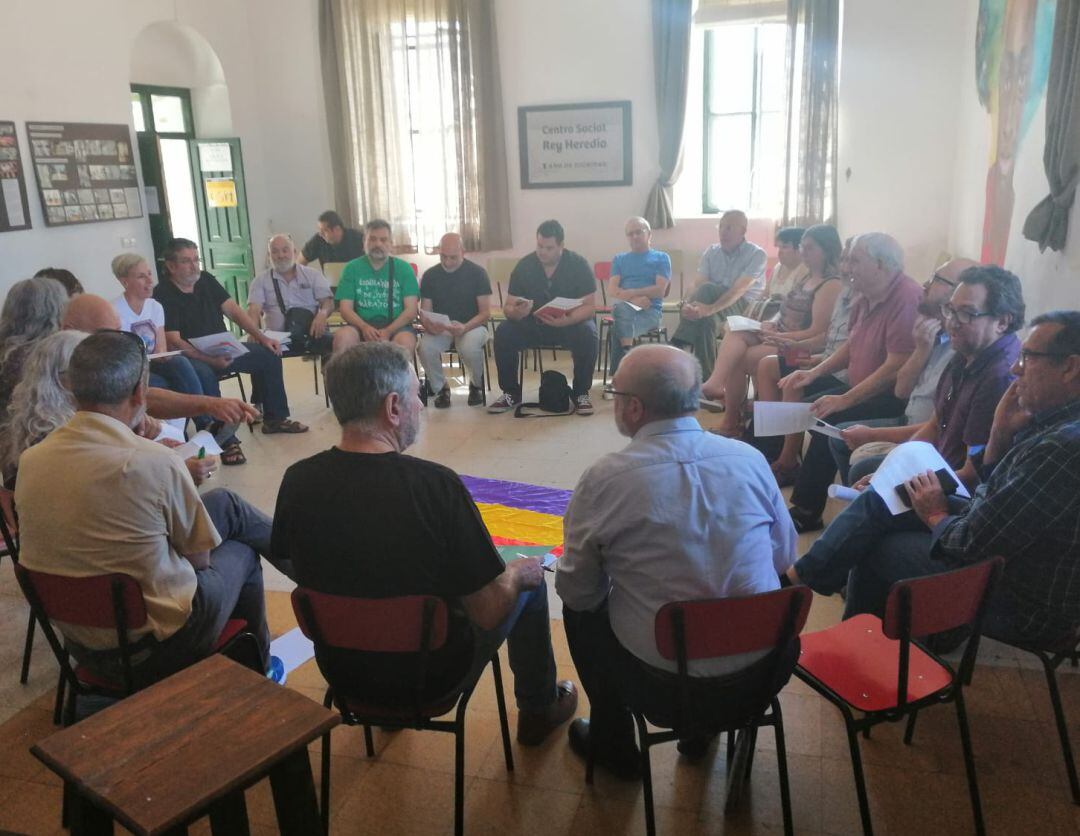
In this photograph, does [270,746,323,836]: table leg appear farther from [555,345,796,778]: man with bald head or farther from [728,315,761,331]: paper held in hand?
[728,315,761,331]: paper held in hand

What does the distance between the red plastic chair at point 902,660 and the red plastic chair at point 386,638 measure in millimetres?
809

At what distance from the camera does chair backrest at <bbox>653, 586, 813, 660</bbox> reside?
1591 millimetres

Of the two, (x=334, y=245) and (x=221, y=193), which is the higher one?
(x=221, y=193)

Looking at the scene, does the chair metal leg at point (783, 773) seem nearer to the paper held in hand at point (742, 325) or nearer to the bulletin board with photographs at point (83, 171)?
the paper held in hand at point (742, 325)

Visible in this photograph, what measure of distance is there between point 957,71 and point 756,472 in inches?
211

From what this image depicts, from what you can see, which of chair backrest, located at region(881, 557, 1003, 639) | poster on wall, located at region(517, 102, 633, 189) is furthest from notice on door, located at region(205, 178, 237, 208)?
chair backrest, located at region(881, 557, 1003, 639)

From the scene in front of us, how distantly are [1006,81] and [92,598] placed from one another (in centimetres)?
484

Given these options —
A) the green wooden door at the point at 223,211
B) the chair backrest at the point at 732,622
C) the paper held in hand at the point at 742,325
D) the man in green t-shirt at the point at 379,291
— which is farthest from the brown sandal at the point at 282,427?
the chair backrest at the point at 732,622

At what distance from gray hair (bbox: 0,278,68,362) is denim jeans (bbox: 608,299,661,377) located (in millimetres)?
3583

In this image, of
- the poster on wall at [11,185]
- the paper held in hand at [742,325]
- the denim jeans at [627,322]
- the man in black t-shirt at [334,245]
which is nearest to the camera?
the paper held in hand at [742,325]

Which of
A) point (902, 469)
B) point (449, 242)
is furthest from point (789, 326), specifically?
point (449, 242)

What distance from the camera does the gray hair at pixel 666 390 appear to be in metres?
1.77

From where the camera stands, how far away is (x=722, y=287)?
586 cm

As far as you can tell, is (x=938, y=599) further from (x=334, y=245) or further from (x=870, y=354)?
(x=334, y=245)
